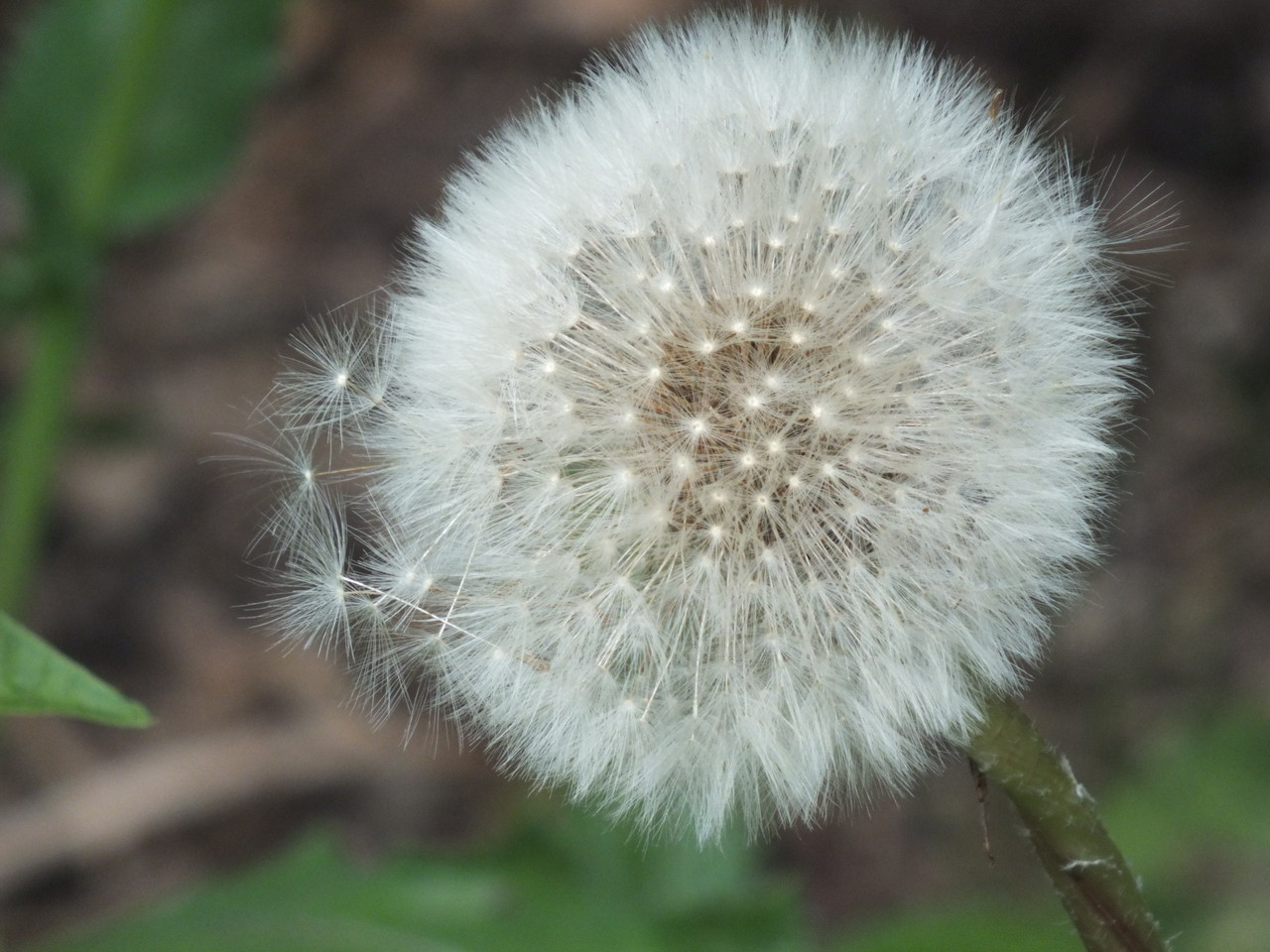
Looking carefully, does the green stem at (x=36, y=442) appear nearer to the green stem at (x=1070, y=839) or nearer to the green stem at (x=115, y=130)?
the green stem at (x=115, y=130)

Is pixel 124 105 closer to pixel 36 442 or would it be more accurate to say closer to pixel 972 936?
pixel 36 442

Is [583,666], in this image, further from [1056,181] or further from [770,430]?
[1056,181]

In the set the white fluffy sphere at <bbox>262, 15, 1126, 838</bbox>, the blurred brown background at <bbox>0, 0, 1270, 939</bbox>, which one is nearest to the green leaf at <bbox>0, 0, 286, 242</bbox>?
the blurred brown background at <bbox>0, 0, 1270, 939</bbox>

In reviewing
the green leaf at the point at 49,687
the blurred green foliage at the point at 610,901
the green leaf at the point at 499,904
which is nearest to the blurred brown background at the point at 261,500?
the blurred green foliage at the point at 610,901

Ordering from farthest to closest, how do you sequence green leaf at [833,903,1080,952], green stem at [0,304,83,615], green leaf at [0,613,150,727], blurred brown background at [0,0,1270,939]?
blurred brown background at [0,0,1270,939]
green stem at [0,304,83,615]
green leaf at [833,903,1080,952]
green leaf at [0,613,150,727]

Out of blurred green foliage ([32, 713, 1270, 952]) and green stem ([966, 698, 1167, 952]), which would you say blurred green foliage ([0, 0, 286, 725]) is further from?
green stem ([966, 698, 1167, 952])
